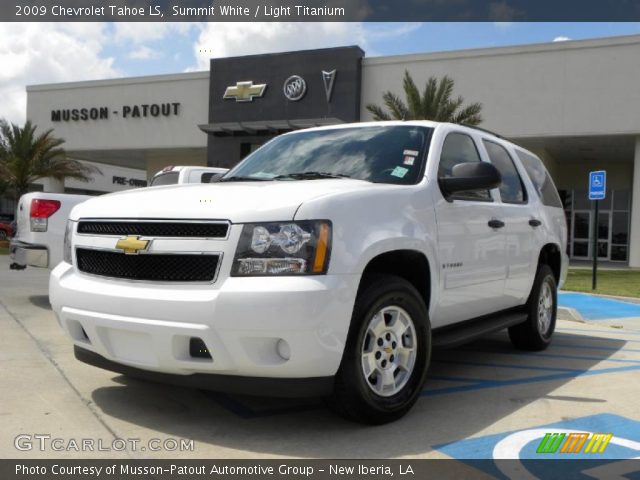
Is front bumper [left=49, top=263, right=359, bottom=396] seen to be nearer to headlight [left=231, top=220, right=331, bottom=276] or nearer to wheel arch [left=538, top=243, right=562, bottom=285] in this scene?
headlight [left=231, top=220, right=331, bottom=276]

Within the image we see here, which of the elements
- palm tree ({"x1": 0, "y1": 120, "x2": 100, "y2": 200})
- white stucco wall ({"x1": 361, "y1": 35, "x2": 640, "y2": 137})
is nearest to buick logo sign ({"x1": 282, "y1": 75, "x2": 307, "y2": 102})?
white stucco wall ({"x1": 361, "y1": 35, "x2": 640, "y2": 137})

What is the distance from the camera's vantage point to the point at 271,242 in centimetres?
322

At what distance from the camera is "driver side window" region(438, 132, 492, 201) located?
4.53m

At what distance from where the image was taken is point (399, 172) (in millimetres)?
4211

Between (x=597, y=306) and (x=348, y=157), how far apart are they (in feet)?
25.8

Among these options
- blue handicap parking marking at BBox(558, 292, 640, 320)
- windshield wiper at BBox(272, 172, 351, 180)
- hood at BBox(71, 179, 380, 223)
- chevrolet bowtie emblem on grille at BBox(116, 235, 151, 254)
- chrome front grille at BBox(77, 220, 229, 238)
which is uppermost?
windshield wiper at BBox(272, 172, 351, 180)

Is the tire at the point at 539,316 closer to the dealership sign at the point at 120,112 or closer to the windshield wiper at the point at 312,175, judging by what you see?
the windshield wiper at the point at 312,175

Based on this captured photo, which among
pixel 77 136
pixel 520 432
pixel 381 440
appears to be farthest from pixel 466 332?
pixel 77 136

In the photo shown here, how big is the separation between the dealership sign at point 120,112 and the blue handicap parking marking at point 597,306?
23194mm

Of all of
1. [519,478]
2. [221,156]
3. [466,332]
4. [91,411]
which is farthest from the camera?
[221,156]

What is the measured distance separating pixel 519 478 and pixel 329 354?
106cm

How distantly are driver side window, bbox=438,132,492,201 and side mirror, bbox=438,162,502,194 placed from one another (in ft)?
0.34

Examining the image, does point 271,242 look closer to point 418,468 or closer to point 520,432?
point 418,468

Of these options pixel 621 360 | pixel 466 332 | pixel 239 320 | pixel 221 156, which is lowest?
pixel 621 360
